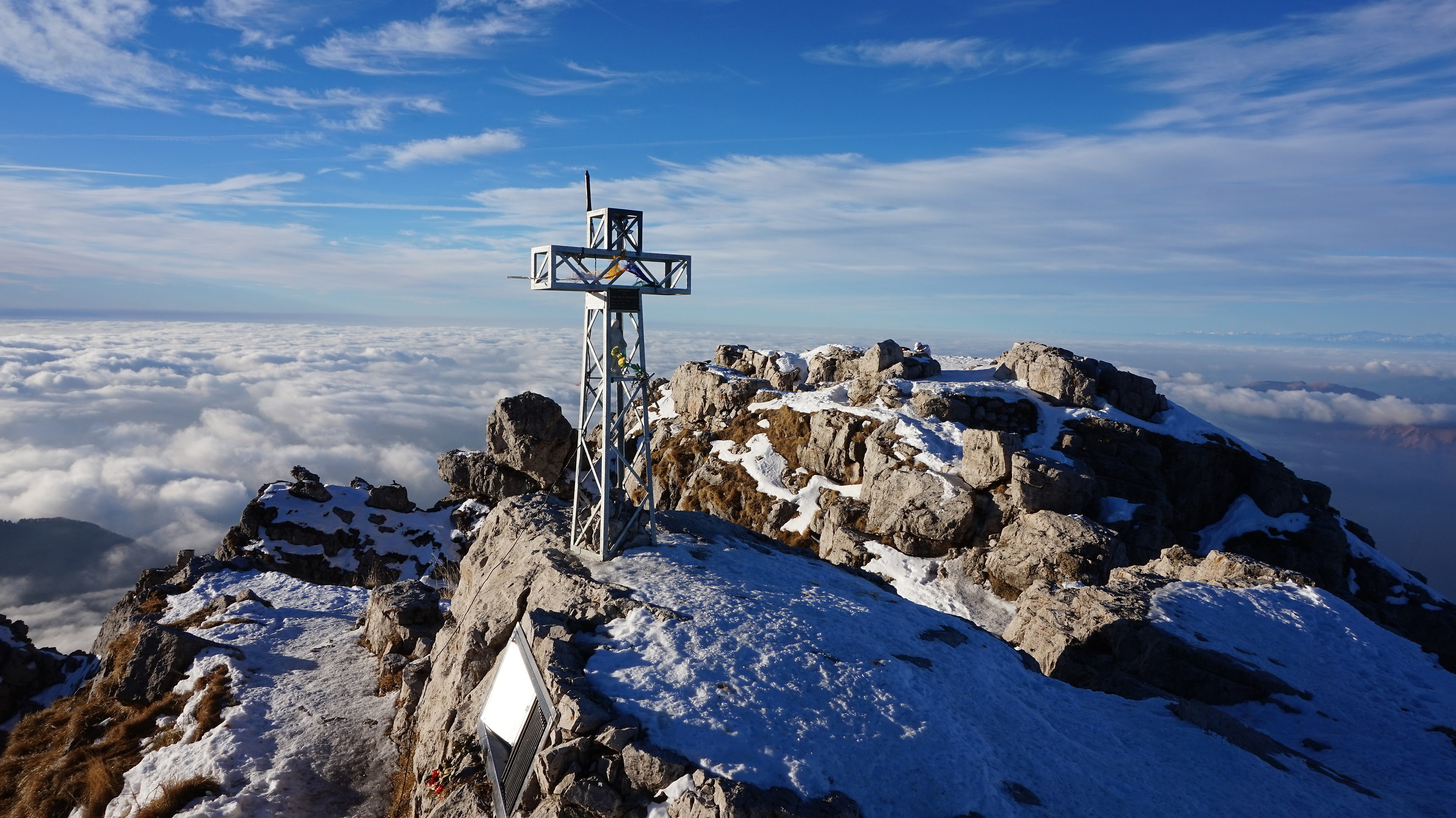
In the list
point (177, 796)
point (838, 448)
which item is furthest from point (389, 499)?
point (177, 796)

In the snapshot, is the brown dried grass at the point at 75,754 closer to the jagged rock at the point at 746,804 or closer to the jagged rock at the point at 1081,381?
the jagged rock at the point at 746,804

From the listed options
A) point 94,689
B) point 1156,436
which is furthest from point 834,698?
point 1156,436

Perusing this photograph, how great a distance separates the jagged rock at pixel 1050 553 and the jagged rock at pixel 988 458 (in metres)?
4.33

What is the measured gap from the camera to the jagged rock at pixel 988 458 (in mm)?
53250

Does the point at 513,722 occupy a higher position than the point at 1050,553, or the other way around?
the point at 513,722

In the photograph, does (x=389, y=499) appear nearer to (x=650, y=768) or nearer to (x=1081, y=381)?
(x=650, y=768)

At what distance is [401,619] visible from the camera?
26.7 meters

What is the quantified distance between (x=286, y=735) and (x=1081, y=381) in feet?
229

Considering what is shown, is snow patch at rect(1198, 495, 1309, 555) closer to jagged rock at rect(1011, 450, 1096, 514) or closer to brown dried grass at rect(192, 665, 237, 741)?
jagged rock at rect(1011, 450, 1096, 514)

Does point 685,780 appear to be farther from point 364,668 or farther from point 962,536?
point 962,536

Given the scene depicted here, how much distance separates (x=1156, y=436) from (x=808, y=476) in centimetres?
3391

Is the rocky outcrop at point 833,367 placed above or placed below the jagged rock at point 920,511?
above

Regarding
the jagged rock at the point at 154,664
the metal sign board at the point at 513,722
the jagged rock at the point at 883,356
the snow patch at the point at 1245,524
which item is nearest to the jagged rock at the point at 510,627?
the metal sign board at the point at 513,722

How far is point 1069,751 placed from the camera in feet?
52.7
